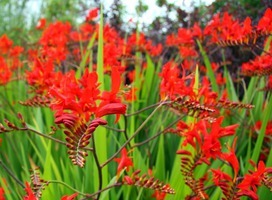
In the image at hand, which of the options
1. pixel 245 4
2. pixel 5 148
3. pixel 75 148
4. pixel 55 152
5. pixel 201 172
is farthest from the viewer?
pixel 245 4

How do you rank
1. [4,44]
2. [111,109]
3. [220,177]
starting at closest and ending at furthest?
[111,109] → [220,177] → [4,44]

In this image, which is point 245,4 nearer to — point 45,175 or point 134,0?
point 134,0

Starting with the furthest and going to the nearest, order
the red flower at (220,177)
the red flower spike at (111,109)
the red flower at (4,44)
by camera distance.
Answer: the red flower at (4,44), the red flower at (220,177), the red flower spike at (111,109)

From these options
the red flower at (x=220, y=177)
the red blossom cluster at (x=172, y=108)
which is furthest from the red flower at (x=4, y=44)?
the red flower at (x=220, y=177)

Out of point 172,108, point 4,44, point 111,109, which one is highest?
point 4,44

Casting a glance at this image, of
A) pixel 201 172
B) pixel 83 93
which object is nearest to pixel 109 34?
pixel 201 172

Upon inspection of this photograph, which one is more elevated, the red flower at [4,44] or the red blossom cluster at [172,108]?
the red flower at [4,44]

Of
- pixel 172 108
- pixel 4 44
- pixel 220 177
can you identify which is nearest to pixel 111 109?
pixel 220 177

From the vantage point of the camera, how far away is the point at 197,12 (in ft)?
13.9

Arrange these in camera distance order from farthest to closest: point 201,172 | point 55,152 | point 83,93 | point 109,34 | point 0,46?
point 0,46 → point 109,34 → point 55,152 → point 201,172 → point 83,93

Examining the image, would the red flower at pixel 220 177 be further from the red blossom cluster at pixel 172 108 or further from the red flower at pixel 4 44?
the red flower at pixel 4 44

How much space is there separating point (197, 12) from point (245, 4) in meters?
0.45

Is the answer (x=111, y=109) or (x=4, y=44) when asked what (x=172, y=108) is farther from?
(x=4, y=44)

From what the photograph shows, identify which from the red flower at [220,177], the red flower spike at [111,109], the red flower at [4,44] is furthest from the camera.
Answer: the red flower at [4,44]
